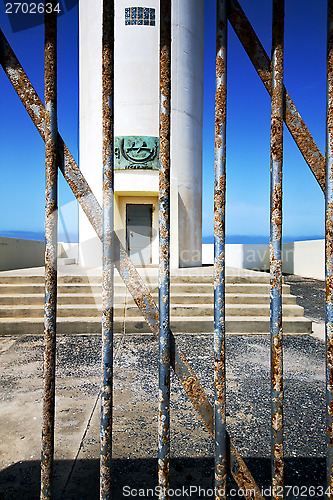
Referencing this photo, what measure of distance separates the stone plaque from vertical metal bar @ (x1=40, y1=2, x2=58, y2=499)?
847 cm

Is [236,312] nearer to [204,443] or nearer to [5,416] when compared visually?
[204,443]

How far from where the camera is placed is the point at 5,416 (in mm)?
2629

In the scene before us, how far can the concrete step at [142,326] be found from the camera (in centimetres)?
527

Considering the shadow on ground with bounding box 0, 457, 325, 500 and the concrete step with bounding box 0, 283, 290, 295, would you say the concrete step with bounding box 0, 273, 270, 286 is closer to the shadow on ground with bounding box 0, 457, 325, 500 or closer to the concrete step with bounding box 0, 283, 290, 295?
the concrete step with bounding box 0, 283, 290, 295

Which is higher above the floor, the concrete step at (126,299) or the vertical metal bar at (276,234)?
the vertical metal bar at (276,234)

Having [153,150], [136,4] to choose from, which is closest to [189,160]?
[153,150]

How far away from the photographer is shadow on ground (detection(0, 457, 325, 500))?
1782 mm

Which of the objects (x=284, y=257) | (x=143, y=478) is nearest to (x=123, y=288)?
(x=143, y=478)

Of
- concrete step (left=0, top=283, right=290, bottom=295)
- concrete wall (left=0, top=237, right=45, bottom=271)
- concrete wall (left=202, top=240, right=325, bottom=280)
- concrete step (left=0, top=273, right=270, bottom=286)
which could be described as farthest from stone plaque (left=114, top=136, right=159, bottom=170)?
concrete wall (left=202, top=240, right=325, bottom=280)

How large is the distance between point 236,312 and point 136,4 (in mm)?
9196

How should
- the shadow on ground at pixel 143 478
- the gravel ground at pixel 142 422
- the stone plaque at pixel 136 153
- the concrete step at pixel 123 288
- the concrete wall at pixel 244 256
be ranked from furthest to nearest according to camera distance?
1. the concrete wall at pixel 244 256
2. the stone plaque at pixel 136 153
3. the concrete step at pixel 123 288
4. the gravel ground at pixel 142 422
5. the shadow on ground at pixel 143 478

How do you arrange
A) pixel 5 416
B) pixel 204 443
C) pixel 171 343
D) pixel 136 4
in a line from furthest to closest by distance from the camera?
1. pixel 136 4
2. pixel 5 416
3. pixel 204 443
4. pixel 171 343

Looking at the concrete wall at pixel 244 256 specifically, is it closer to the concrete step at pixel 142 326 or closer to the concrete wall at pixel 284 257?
the concrete wall at pixel 284 257

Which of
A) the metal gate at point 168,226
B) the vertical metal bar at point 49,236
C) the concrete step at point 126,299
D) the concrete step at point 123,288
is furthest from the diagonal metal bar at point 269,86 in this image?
the concrete step at point 123,288
